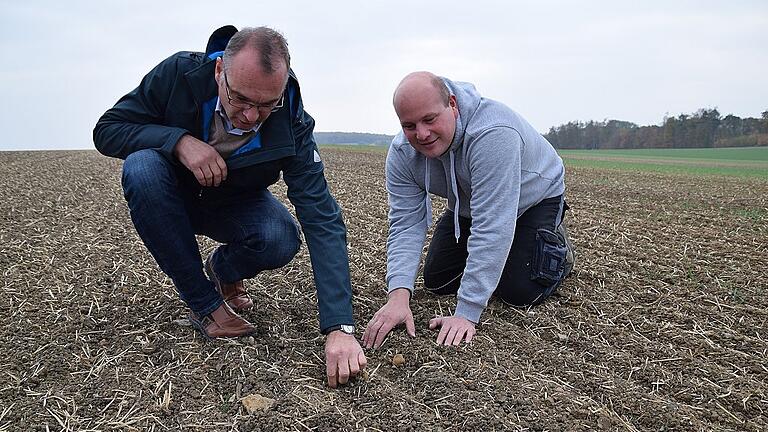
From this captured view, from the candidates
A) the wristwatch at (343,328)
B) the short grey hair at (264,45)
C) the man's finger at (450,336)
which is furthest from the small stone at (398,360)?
the short grey hair at (264,45)

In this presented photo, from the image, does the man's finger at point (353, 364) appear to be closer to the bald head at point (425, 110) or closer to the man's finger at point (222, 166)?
the man's finger at point (222, 166)

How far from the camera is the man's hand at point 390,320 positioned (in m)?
3.07

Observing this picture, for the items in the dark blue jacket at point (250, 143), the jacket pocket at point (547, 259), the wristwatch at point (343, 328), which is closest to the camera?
the wristwatch at point (343, 328)

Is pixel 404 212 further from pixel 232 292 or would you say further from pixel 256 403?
pixel 256 403

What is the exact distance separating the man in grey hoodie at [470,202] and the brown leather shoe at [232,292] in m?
0.82

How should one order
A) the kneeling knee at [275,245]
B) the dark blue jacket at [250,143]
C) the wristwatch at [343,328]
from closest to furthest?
the wristwatch at [343,328]
the dark blue jacket at [250,143]
the kneeling knee at [275,245]

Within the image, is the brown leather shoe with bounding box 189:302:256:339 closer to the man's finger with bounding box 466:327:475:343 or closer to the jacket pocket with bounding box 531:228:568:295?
the man's finger with bounding box 466:327:475:343

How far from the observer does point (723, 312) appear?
367 cm

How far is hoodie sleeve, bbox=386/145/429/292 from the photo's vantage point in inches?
136

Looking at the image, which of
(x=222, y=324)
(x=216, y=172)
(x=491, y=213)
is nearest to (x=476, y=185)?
(x=491, y=213)

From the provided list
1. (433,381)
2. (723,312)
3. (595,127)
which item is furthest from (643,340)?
(595,127)

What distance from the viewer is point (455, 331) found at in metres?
3.12

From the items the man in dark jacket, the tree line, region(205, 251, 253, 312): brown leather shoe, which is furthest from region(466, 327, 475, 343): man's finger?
the tree line

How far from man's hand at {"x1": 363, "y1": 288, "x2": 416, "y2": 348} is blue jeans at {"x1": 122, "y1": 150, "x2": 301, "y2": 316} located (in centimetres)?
56
